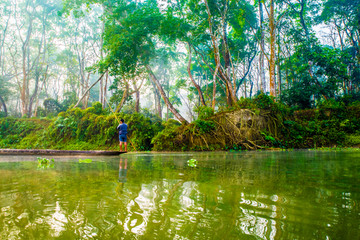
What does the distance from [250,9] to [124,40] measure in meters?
12.4

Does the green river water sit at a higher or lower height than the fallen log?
higher

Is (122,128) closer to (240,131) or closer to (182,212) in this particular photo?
(240,131)

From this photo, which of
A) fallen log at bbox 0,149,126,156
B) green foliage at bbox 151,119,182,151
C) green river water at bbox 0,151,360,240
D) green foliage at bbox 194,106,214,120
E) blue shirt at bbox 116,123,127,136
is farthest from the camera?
green foliage at bbox 194,106,214,120

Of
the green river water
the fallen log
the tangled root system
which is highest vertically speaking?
the tangled root system

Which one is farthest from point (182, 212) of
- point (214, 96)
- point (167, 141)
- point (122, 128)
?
point (214, 96)

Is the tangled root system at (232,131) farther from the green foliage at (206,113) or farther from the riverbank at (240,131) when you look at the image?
the green foliage at (206,113)

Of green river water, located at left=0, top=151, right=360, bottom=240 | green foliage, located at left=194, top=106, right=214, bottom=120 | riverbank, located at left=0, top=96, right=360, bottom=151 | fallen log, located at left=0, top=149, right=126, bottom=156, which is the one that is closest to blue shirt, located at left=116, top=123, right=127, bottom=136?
riverbank, located at left=0, top=96, right=360, bottom=151

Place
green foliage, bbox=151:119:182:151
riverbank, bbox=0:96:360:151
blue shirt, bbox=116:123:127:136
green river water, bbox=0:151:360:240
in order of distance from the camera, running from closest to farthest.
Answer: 1. green river water, bbox=0:151:360:240
2. blue shirt, bbox=116:123:127:136
3. riverbank, bbox=0:96:360:151
4. green foliage, bbox=151:119:182:151

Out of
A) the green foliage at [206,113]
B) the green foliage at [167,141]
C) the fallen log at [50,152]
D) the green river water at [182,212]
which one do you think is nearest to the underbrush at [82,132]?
the green foliage at [167,141]

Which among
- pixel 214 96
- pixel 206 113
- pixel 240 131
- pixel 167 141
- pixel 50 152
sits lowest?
pixel 50 152

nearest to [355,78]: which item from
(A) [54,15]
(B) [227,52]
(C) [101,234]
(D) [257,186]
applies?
(B) [227,52]

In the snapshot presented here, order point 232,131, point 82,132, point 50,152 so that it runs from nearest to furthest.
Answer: point 50,152 → point 232,131 → point 82,132

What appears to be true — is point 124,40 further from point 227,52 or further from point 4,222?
point 4,222

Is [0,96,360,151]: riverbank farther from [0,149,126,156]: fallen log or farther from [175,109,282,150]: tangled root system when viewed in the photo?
[0,149,126,156]: fallen log
